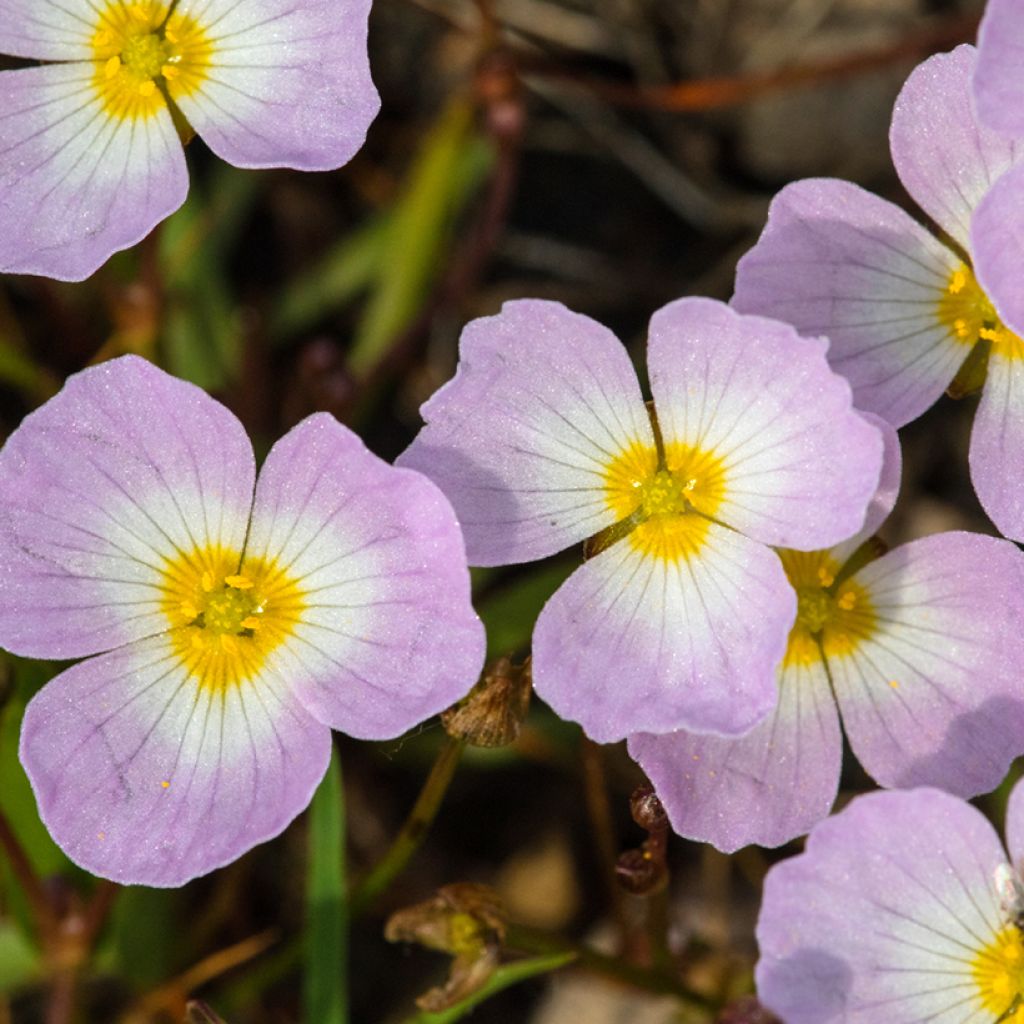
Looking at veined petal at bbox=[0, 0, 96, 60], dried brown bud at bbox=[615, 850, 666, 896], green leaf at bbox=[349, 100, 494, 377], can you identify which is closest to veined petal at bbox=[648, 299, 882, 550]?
dried brown bud at bbox=[615, 850, 666, 896]

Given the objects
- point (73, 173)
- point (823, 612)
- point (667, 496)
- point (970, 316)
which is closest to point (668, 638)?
point (667, 496)

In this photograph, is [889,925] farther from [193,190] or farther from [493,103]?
[193,190]

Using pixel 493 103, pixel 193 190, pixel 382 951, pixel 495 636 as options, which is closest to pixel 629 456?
pixel 495 636

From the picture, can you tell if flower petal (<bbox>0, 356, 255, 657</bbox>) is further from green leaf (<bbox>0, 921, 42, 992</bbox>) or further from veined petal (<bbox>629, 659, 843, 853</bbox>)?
green leaf (<bbox>0, 921, 42, 992</bbox>)

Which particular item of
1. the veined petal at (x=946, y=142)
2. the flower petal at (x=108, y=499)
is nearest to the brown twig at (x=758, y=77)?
the veined petal at (x=946, y=142)

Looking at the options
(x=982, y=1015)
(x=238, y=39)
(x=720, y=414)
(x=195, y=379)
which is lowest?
(x=982, y=1015)

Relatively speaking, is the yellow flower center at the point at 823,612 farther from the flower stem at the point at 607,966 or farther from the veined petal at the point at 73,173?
the veined petal at the point at 73,173
